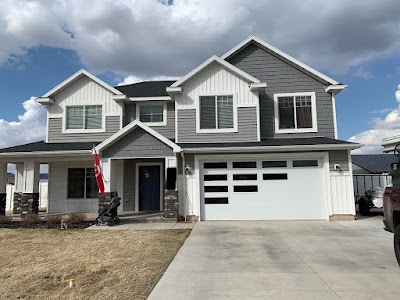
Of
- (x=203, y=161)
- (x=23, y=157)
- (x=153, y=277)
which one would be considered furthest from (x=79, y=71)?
(x=153, y=277)

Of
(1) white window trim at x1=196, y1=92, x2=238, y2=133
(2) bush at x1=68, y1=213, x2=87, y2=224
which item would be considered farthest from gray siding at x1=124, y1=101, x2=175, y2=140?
(2) bush at x1=68, y1=213, x2=87, y2=224

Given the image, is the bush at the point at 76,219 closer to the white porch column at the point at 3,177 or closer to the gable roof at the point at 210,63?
the white porch column at the point at 3,177

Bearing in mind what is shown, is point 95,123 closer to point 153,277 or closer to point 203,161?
point 203,161

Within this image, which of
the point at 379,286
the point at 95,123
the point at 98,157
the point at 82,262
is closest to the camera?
the point at 379,286

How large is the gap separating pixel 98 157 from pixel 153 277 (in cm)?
822

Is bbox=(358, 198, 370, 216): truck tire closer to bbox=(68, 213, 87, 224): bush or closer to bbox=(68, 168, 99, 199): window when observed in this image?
bbox=(68, 213, 87, 224): bush

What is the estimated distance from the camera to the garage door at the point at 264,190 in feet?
43.3

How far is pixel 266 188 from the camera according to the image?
1330cm

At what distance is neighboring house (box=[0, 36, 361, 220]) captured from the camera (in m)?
13.1

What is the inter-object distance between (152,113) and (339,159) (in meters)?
8.71

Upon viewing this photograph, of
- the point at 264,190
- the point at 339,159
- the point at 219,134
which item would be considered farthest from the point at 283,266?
the point at 219,134

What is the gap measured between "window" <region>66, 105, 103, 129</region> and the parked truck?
12.7 metres

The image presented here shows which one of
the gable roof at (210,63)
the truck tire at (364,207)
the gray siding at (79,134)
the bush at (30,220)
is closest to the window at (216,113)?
the gable roof at (210,63)

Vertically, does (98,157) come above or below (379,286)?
above
